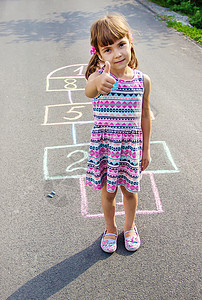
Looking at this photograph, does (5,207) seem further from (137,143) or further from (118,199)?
(137,143)

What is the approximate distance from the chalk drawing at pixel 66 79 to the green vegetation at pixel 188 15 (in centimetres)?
361

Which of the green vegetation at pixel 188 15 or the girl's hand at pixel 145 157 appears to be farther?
the green vegetation at pixel 188 15

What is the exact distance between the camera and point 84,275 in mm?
2312

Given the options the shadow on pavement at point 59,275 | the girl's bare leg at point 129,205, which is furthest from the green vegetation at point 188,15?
the shadow on pavement at point 59,275

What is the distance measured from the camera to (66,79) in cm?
590

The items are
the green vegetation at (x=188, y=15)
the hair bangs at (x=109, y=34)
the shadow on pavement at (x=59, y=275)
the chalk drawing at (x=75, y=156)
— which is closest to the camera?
the hair bangs at (x=109, y=34)

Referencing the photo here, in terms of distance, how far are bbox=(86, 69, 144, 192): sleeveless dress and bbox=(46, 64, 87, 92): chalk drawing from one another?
3518 mm

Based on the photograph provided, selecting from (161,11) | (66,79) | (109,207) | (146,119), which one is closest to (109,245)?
(109,207)

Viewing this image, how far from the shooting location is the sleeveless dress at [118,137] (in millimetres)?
1960

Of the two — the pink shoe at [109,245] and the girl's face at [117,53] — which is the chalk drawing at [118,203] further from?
the girl's face at [117,53]

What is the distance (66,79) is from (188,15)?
6408 millimetres

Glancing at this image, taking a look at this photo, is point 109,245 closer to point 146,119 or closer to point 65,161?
point 146,119

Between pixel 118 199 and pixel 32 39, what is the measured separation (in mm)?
6809

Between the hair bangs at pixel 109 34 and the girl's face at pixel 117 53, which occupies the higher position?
the hair bangs at pixel 109 34
